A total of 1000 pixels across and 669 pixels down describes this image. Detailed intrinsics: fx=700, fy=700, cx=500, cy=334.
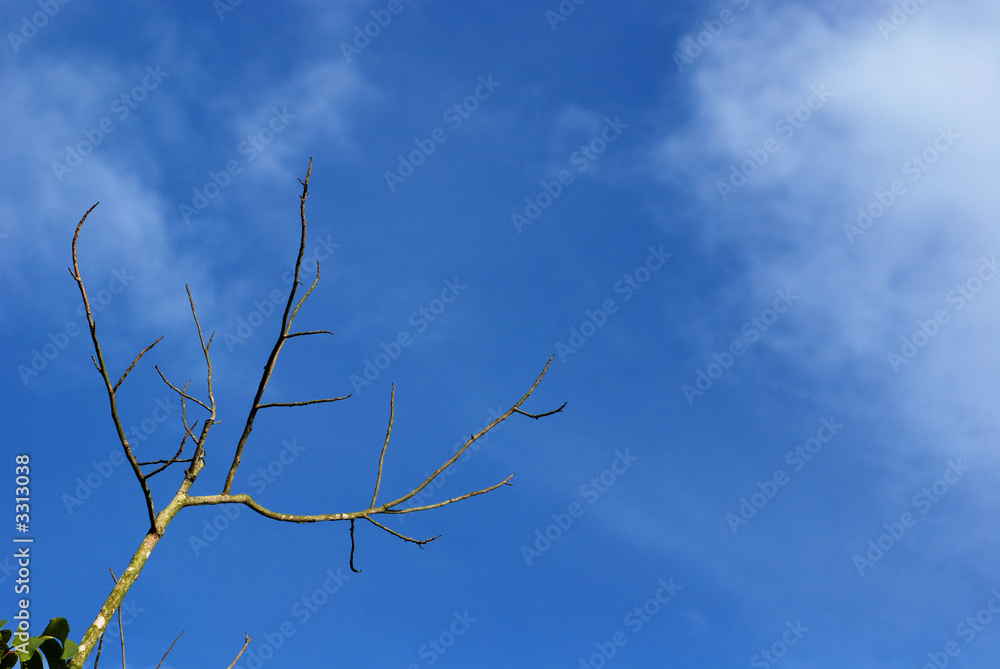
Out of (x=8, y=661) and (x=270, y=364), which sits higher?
(x=270, y=364)

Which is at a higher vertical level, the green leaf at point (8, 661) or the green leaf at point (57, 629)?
the green leaf at point (57, 629)

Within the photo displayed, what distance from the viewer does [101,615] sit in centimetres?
246

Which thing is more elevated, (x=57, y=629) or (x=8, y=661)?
(x=57, y=629)

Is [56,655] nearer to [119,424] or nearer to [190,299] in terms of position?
[119,424]

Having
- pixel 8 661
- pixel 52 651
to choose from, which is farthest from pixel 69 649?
pixel 8 661

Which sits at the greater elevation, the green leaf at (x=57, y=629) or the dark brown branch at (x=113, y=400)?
the dark brown branch at (x=113, y=400)

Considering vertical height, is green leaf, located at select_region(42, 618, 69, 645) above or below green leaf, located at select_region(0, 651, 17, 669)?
above

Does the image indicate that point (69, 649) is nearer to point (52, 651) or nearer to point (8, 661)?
point (52, 651)

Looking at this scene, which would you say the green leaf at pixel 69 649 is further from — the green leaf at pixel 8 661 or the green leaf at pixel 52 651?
the green leaf at pixel 8 661

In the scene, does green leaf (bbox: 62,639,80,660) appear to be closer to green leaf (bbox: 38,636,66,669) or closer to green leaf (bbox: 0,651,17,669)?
green leaf (bbox: 38,636,66,669)

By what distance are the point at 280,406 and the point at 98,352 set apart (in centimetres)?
84

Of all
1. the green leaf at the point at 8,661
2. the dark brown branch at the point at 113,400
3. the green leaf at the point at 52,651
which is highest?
the dark brown branch at the point at 113,400

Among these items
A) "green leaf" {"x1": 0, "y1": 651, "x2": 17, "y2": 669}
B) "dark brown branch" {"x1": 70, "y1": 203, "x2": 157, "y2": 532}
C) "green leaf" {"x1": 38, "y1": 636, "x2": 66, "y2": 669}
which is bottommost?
"green leaf" {"x1": 0, "y1": 651, "x2": 17, "y2": 669}

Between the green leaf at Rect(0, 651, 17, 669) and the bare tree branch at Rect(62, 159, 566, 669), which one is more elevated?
the bare tree branch at Rect(62, 159, 566, 669)
